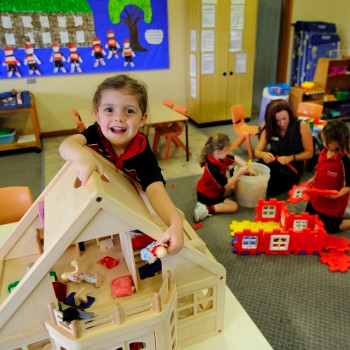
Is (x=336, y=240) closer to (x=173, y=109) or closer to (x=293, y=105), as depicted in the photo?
(x=173, y=109)

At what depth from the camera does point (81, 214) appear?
21.8 inches

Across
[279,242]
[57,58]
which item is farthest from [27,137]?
[279,242]

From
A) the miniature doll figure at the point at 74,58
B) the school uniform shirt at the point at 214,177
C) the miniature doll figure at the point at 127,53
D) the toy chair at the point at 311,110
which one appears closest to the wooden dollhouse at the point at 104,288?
the school uniform shirt at the point at 214,177

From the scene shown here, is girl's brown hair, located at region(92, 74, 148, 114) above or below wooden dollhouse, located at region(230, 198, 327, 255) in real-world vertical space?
above

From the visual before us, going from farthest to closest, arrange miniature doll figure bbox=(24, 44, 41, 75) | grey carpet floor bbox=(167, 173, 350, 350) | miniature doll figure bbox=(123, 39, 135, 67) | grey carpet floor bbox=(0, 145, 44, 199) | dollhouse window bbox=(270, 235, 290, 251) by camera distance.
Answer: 1. miniature doll figure bbox=(123, 39, 135, 67)
2. miniature doll figure bbox=(24, 44, 41, 75)
3. grey carpet floor bbox=(0, 145, 44, 199)
4. dollhouse window bbox=(270, 235, 290, 251)
5. grey carpet floor bbox=(167, 173, 350, 350)

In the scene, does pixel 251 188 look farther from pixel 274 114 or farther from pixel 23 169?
pixel 23 169

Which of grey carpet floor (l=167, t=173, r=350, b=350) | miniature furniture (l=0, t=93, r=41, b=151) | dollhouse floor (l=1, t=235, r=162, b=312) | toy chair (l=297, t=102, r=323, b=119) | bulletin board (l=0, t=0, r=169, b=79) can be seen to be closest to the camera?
dollhouse floor (l=1, t=235, r=162, b=312)

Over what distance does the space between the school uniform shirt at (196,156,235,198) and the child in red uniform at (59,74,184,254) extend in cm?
156

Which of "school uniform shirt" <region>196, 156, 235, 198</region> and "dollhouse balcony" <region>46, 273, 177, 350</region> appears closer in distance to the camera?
"dollhouse balcony" <region>46, 273, 177, 350</region>

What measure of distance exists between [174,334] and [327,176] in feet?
5.76

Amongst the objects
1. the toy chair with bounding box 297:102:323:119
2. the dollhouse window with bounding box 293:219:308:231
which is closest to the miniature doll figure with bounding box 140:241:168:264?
the dollhouse window with bounding box 293:219:308:231

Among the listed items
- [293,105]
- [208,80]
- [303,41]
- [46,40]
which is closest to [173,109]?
[208,80]

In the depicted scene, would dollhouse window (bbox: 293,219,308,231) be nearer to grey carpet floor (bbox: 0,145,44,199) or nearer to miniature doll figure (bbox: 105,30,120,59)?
grey carpet floor (bbox: 0,145,44,199)

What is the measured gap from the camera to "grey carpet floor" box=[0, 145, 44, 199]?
3156mm
